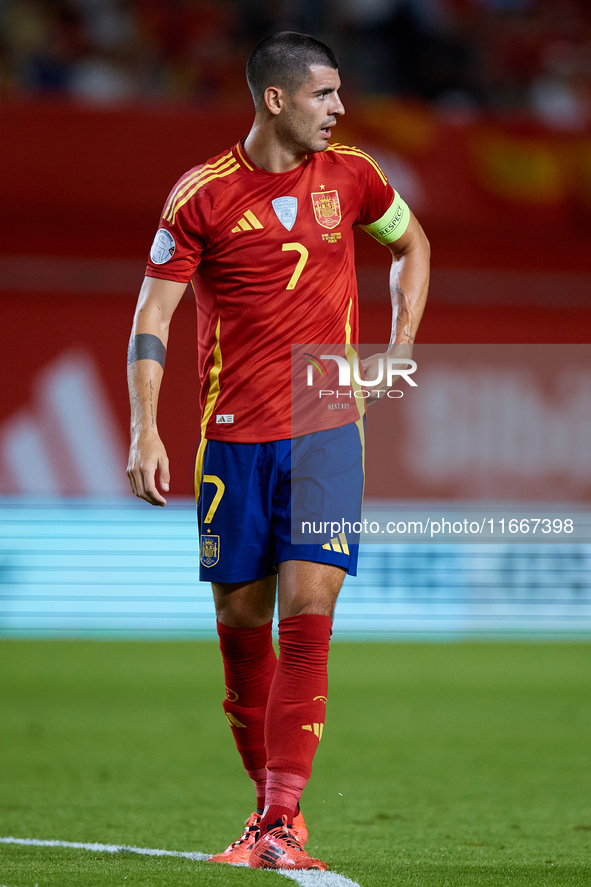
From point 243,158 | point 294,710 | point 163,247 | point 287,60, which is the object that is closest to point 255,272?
point 163,247

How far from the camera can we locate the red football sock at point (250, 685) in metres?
3.46

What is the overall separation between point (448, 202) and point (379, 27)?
91.8 inches

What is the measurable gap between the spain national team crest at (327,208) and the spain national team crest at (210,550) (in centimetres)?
97

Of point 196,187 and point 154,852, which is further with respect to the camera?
point 154,852

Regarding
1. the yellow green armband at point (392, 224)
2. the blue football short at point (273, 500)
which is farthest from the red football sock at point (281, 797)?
the yellow green armband at point (392, 224)

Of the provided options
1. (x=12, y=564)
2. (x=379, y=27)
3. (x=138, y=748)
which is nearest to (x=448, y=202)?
(x=379, y=27)

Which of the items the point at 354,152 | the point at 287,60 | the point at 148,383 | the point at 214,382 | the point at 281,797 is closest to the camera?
the point at 281,797

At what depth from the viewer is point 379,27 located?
1093 centimetres

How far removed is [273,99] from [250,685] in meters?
1.75

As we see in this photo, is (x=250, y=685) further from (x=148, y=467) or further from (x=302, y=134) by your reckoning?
(x=302, y=134)

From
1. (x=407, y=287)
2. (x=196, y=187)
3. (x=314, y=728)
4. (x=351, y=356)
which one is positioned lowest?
(x=314, y=728)

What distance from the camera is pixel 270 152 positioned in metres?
3.42

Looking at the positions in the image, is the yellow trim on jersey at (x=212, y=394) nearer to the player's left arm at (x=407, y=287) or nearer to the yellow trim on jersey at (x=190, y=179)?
the yellow trim on jersey at (x=190, y=179)

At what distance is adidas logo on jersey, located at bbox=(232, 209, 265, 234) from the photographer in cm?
332
